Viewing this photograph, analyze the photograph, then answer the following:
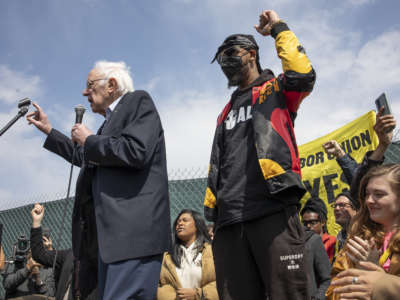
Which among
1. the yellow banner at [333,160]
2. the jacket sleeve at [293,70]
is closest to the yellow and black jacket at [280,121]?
the jacket sleeve at [293,70]

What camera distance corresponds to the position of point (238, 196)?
2334mm

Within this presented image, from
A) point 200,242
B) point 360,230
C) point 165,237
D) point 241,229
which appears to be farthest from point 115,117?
point 200,242

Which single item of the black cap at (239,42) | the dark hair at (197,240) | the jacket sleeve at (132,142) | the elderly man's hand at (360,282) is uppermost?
the black cap at (239,42)

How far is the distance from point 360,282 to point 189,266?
10.1 ft

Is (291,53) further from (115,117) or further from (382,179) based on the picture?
(115,117)

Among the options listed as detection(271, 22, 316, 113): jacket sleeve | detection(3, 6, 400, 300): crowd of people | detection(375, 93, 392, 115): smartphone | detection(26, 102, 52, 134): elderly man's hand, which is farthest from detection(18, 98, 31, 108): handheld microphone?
detection(375, 93, 392, 115): smartphone

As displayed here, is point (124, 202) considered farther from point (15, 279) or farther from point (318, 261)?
point (15, 279)

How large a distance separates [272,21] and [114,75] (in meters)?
1.09

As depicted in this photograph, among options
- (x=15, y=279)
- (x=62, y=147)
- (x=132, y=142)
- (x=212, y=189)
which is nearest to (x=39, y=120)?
(x=62, y=147)

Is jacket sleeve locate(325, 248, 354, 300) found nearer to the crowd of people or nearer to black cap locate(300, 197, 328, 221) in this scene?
the crowd of people

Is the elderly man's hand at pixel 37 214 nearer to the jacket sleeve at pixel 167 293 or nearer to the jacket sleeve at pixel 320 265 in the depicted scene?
the jacket sleeve at pixel 167 293

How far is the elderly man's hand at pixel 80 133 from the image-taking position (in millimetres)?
2334

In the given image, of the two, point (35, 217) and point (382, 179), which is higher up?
point (35, 217)

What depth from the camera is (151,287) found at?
2109mm
